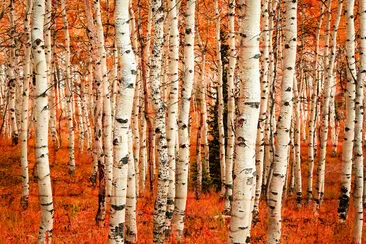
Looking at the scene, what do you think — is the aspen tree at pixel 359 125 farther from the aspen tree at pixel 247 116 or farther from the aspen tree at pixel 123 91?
the aspen tree at pixel 123 91

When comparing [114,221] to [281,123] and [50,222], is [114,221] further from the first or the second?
[281,123]

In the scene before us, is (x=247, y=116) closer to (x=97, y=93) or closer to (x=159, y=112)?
(x=159, y=112)

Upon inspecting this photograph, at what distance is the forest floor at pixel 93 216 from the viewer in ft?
22.4

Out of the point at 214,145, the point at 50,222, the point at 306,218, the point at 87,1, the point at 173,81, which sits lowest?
the point at 306,218

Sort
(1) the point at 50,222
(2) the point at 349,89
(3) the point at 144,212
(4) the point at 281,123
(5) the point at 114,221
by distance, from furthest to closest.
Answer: (3) the point at 144,212 < (2) the point at 349,89 < (1) the point at 50,222 < (4) the point at 281,123 < (5) the point at 114,221

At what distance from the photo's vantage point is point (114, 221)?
4094 millimetres

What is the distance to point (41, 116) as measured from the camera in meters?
5.13

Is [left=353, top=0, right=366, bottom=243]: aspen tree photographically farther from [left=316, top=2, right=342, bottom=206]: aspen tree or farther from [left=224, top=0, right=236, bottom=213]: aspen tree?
[left=224, top=0, right=236, bottom=213]: aspen tree

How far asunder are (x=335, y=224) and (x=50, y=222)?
604 centimetres

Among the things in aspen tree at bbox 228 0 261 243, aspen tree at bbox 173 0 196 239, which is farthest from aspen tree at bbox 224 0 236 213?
aspen tree at bbox 228 0 261 243

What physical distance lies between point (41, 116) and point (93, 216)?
4.01 m

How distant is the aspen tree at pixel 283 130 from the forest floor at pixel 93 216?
1963 millimetres

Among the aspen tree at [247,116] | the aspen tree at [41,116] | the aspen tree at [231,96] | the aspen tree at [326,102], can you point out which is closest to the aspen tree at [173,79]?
the aspen tree at [41,116]

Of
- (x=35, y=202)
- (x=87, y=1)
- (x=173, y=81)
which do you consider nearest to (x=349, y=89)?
(x=173, y=81)
